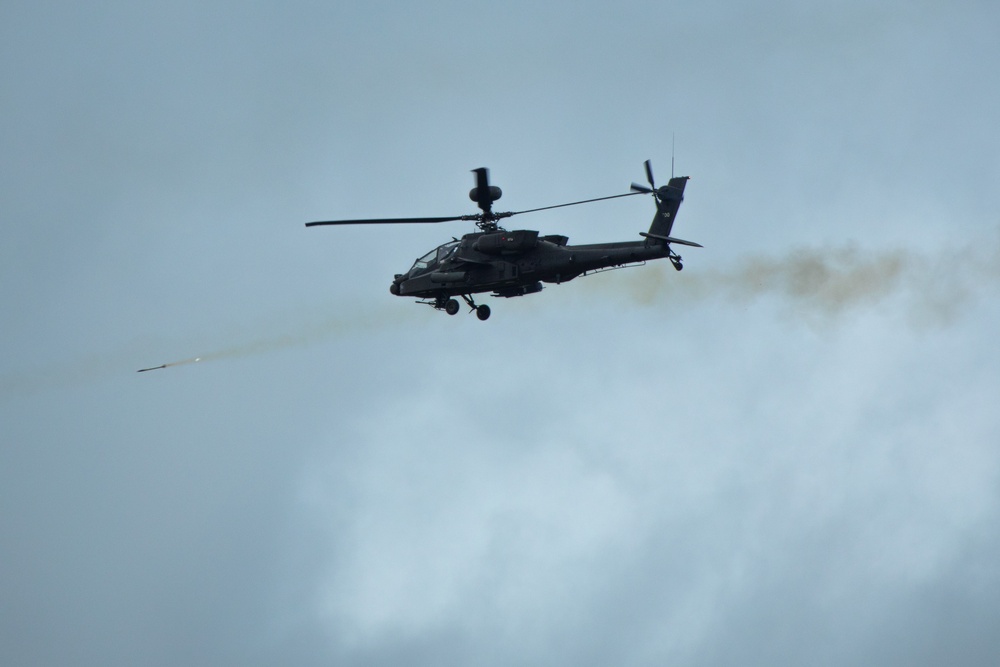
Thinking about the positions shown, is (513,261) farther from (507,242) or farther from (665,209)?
(665,209)

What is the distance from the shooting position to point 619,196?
5738cm

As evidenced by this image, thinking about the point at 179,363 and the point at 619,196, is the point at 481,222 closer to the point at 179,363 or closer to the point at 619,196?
the point at 619,196

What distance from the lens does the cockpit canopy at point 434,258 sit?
64.1 m

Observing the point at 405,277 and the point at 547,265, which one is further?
the point at 405,277

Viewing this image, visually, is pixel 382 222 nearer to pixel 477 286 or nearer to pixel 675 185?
pixel 477 286

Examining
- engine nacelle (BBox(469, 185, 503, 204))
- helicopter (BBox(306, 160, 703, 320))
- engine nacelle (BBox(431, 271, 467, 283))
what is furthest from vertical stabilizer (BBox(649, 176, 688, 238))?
engine nacelle (BBox(431, 271, 467, 283))

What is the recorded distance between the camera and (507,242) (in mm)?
61906

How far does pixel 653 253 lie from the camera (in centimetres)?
5934

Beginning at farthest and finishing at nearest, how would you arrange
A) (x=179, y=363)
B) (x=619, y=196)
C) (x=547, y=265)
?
(x=179, y=363) → (x=547, y=265) → (x=619, y=196)

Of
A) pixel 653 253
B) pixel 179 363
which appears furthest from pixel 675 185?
pixel 179 363

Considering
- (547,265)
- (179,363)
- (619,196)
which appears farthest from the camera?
(179,363)

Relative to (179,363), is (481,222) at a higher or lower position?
higher

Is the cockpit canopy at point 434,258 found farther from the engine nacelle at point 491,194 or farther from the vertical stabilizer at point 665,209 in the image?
the vertical stabilizer at point 665,209

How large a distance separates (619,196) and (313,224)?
10.8 metres
